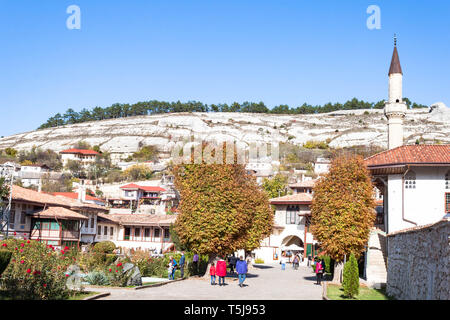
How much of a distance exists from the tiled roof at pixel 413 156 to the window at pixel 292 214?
2385cm

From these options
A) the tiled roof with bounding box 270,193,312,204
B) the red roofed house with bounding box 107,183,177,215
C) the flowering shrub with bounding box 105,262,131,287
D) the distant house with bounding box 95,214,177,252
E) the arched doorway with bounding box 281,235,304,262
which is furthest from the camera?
the red roofed house with bounding box 107,183,177,215

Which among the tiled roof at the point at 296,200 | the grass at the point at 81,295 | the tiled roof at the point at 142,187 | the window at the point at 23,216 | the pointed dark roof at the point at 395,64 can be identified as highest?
the pointed dark roof at the point at 395,64

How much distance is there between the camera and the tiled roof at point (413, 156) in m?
28.3

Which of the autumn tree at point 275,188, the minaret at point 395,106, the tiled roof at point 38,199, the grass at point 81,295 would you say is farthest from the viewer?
the autumn tree at point 275,188

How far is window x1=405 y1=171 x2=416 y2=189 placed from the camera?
28938mm

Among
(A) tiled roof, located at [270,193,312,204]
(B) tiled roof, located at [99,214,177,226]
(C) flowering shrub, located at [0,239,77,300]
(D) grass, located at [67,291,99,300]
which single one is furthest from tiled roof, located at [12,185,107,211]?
(C) flowering shrub, located at [0,239,77,300]

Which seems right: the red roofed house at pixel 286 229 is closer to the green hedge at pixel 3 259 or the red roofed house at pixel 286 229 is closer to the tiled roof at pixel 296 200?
the tiled roof at pixel 296 200

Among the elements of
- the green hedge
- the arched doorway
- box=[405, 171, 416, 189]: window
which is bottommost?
the arched doorway

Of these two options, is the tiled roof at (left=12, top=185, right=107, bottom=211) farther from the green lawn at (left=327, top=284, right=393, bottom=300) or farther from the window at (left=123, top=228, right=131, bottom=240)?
the green lawn at (left=327, top=284, right=393, bottom=300)

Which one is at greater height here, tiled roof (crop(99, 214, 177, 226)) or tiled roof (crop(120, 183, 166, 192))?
tiled roof (crop(120, 183, 166, 192))

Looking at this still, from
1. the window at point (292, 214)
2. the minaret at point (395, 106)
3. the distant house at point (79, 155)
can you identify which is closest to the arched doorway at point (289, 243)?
the window at point (292, 214)

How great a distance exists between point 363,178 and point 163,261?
11.9m

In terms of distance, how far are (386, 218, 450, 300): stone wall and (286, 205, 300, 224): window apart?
31838 mm

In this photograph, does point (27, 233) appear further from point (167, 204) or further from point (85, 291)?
point (167, 204)
